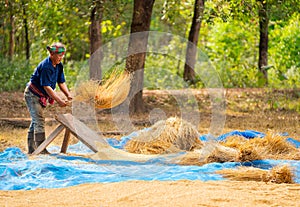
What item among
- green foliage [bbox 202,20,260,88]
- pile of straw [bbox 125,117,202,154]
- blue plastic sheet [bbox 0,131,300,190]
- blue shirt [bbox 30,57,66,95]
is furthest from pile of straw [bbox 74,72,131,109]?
green foliage [bbox 202,20,260,88]

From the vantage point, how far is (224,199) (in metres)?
4.96

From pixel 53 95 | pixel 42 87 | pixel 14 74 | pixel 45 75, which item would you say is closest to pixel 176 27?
pixel 14 74

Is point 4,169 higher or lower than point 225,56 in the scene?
lower

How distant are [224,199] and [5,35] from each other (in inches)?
621

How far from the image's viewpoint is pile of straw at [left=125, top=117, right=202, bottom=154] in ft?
24.2

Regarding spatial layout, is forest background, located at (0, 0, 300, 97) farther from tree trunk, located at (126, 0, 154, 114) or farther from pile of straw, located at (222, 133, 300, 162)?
pile of straw, located at (222, 133, 300, 162)

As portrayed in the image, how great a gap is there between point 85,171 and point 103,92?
1385 mm

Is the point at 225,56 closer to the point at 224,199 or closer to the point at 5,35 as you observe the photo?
the point at 5,35

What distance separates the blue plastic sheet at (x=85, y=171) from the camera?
18.9 feet

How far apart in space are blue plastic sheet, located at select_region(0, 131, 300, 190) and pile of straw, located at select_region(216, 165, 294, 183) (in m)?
0.11

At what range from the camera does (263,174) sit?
590 cm

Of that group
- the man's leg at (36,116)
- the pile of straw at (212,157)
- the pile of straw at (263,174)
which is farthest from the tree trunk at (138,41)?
the pile of straw at (263,174)

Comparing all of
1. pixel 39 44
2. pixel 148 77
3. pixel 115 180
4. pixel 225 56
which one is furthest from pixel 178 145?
pixel 39 44

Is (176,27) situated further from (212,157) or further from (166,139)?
(212,157)
